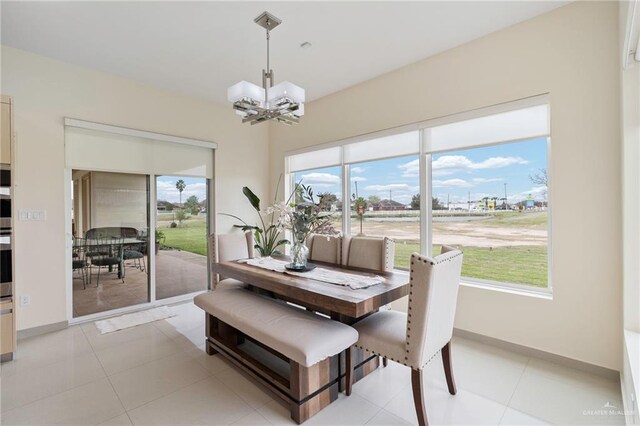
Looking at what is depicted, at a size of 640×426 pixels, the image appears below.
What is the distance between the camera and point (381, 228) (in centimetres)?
412

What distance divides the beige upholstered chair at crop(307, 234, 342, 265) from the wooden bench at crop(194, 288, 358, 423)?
0.94m

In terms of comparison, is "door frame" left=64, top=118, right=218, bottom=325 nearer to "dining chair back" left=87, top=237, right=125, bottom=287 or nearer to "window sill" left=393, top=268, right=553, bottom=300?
"dining chair back" left=87, top=237, right=125, bottom=287

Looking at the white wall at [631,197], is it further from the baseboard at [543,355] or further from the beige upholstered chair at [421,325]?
the beige upholstered chair at [421,325]

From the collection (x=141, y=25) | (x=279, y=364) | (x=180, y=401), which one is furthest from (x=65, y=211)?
(x=279, y=364)

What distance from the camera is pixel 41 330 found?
10.6 feet

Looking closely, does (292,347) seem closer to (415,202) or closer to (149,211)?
(415,202)

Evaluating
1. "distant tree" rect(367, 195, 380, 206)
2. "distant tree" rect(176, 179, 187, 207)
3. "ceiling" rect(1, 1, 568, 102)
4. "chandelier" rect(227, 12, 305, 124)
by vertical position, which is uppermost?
"ceiling" rect(1, 1, 568, 102)

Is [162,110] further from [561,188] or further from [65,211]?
[561,188]

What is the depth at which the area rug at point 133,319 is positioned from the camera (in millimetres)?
3396

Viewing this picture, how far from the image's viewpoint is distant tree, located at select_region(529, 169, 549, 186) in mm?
2784

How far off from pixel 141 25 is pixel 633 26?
3.67 meters

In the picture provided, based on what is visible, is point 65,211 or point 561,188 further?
point 65,211

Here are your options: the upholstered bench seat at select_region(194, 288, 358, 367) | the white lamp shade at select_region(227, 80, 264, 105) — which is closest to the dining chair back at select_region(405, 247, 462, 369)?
the upholstered bench seat at select_region(194, 288, 358, 367)

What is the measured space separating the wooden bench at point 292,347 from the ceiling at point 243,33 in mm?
2540
